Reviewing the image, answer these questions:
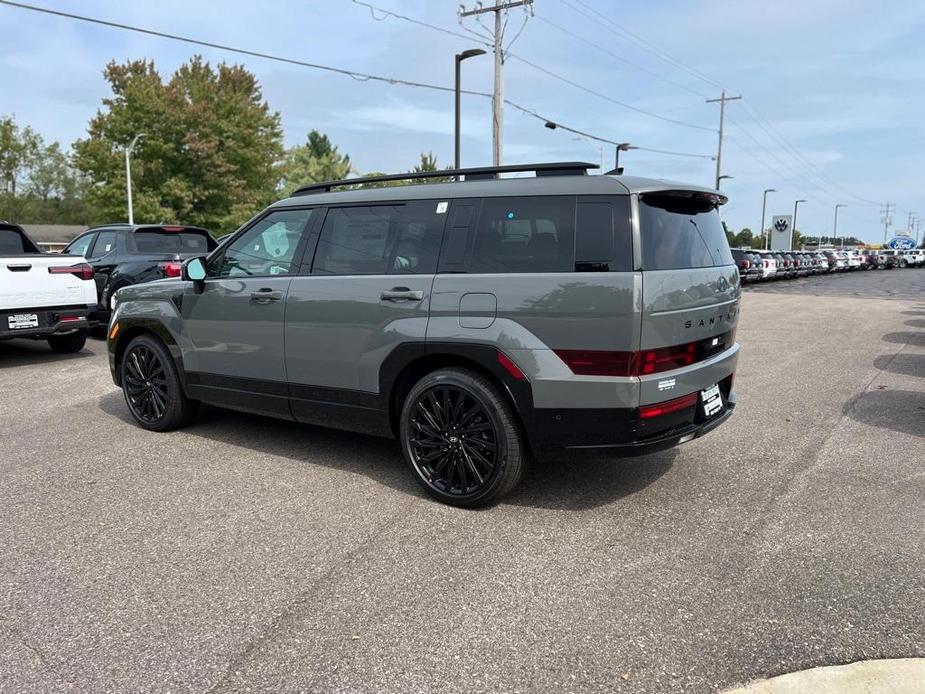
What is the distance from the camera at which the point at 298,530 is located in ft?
12.4

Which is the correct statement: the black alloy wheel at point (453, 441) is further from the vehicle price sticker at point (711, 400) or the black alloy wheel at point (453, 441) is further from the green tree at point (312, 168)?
the green tree at point (312, 168)

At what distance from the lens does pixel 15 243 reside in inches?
358

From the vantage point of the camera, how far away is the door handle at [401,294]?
161 inches

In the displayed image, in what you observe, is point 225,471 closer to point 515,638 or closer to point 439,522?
point 439,522

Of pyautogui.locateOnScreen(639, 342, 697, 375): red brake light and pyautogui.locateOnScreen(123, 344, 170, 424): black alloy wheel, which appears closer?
pyautogui.locateOnScreen(639, 342, 697, 375): red brake light

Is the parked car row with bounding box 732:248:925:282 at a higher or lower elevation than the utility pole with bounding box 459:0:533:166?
lower

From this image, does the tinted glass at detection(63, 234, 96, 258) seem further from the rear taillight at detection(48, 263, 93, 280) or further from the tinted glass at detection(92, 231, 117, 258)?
the rear taillight at detection(48, 263, 93, 280)

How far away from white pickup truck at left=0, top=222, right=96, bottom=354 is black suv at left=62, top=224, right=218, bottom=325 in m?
1.36

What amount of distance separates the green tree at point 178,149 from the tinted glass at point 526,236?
4195cm

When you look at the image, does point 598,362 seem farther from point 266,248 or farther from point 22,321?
point 22,321

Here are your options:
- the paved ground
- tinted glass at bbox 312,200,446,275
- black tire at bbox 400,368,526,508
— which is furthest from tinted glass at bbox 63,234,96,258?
black tire at bbox 400,368,526,508

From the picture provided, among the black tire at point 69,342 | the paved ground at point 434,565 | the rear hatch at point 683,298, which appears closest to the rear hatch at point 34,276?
the black tire at point 69,342

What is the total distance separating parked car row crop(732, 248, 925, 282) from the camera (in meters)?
29.6

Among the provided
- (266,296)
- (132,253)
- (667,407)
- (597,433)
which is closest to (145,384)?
(266,296)
